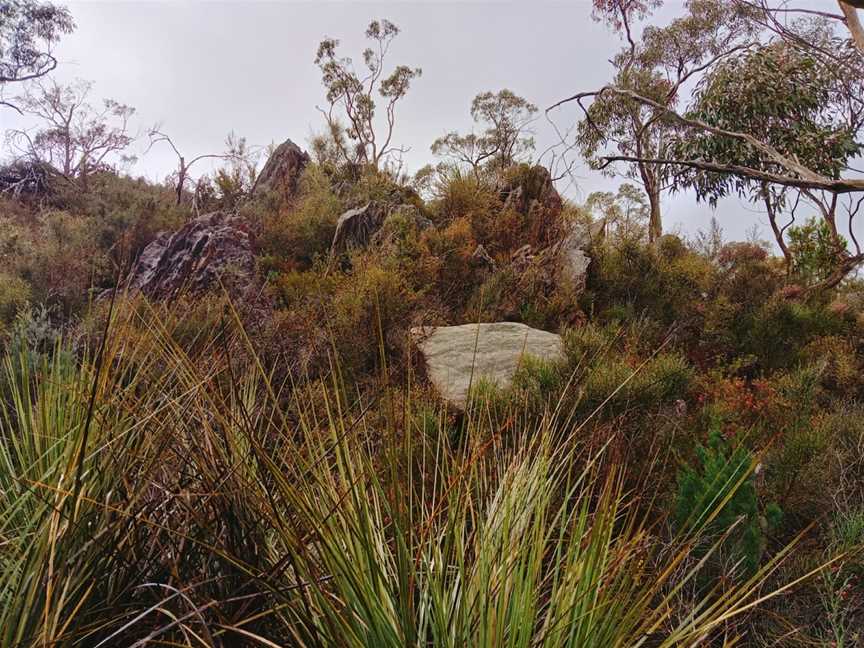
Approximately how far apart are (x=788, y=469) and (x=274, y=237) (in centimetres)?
778

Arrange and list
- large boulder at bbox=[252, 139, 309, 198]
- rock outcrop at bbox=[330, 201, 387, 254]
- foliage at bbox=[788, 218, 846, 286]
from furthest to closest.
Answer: large boulder at bbox=[252, 139, 309, 198] → foliage at bbox=[788, 218, 846, 286] → rock outcrop at bbox=[330, 201, 387, 254]

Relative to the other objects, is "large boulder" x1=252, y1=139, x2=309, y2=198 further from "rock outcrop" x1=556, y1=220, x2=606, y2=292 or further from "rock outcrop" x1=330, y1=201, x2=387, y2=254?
"rock outcrop" x1=556, y1=220, x2=606, y2=292

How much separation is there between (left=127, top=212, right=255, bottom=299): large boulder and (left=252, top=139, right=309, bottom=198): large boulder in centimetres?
328

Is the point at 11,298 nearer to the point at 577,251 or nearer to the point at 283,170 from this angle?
the point at 283,170

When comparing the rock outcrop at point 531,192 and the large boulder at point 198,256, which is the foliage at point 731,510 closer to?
the large boulder at point 198,256

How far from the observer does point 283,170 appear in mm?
12000

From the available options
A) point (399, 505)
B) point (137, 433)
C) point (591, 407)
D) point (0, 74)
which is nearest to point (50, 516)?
point (137, 433)

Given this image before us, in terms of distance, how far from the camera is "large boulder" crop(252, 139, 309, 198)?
38.0 feet

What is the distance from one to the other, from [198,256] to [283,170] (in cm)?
514

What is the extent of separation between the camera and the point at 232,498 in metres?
1.31

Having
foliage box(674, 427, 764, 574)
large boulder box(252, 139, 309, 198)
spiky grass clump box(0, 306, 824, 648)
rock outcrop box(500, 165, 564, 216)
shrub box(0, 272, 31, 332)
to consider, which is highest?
large boulder box(252, 139, 309, 198)

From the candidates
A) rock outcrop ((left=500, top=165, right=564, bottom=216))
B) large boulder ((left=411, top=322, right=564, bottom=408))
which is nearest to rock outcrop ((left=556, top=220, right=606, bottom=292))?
rock outcrop ((left=500, top=165, right=564, bottom=216))

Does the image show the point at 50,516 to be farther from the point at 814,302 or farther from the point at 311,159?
the point at 311,159

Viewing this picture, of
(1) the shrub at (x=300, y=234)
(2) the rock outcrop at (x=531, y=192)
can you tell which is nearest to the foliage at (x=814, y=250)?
(2) the rock outcrop at (x=531, y=192)
